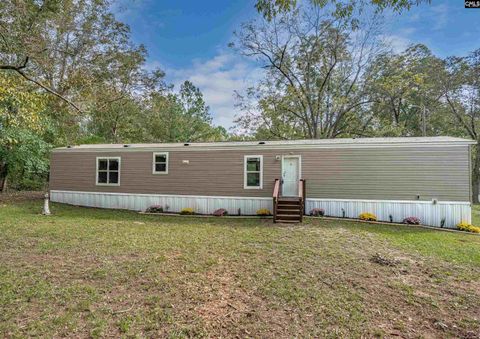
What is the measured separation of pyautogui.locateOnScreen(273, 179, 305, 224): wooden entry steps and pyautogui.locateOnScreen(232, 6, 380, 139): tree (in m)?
10.7

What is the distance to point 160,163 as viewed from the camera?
36.9 ft

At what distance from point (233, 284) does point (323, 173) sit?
6985 millimetres

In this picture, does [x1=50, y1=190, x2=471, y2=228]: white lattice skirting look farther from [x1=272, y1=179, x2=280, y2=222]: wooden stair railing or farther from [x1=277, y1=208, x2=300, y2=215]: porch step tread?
[x1=277, y1=208, x2=300, y2=215]: porch step tread

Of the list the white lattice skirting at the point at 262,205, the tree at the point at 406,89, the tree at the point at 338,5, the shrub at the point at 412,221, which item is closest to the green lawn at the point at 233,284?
the shrub at the point at 412,221

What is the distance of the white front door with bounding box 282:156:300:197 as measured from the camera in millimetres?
10172

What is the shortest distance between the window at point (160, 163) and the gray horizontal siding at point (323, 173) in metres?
0.22

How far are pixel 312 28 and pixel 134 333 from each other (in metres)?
19.7

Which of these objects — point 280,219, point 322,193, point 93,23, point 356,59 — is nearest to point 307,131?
point 356,59

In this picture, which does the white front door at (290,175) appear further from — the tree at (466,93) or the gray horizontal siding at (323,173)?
the tree at (466,93)

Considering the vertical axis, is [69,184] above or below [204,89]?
below

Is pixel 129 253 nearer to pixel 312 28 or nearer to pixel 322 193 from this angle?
pixel 322 193

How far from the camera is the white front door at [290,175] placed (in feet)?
33.4

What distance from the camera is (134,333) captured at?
2.65 meters

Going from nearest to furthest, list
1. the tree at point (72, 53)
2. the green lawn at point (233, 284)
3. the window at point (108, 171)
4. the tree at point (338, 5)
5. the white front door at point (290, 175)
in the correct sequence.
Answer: the green lawn at point (233, 284) < the tree at point (338, 5) < the tree at point (72, 53) < the white front door at point (290, 175) < the window at point (108, 171)
